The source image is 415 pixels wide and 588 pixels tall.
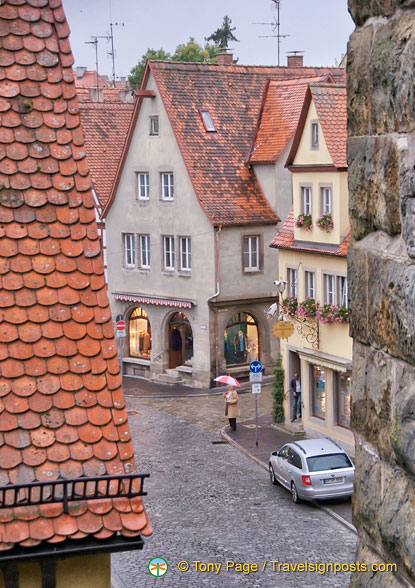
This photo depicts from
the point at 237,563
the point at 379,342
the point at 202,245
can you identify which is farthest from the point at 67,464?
the point at 202,245

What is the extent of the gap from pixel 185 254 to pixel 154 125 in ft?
16.6

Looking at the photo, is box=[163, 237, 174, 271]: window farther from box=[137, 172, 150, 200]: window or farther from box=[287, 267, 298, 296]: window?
box=[287, 267, 298, 296]: window

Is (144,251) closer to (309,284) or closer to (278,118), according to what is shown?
(278,118)

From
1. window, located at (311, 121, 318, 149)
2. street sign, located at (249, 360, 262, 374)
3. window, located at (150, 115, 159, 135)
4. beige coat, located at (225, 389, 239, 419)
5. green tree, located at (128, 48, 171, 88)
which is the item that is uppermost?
green tree, located at (128, 48, 171, 88)

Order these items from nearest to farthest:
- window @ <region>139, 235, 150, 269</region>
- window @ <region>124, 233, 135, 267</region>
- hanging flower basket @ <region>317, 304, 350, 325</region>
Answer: hanging flower basket @ <region>317, 304, 350, 325</region>, window @ <region>139, 235, 150, 269</region>, window @ <region>124, 233, 135, 267</region>

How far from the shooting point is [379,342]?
9.18ft

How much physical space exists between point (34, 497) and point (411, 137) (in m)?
3.96

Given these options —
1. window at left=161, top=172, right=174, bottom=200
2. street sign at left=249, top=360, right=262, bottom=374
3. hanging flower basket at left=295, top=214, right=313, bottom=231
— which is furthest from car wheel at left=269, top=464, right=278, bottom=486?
window at left=161, top=172, right=174, bottom=200

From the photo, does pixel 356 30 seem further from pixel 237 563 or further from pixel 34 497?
pixel 237 563

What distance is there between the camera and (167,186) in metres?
40.2

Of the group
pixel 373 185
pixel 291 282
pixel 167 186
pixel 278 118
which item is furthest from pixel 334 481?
pixel 373 185

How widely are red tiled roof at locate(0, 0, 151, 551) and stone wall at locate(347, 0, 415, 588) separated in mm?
3253

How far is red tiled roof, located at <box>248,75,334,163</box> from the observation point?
3869cm

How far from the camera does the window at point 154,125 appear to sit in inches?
1581
